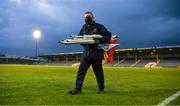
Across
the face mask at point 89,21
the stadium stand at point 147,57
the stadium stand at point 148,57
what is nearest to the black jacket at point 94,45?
the face mask at point 89,21

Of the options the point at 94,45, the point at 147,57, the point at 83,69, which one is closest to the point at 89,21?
the point at 94,45

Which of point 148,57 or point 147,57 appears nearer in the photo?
point 148,57

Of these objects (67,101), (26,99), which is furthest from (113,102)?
(26,99)

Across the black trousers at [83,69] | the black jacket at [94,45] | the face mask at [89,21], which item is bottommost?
the black trousers at [83,69]

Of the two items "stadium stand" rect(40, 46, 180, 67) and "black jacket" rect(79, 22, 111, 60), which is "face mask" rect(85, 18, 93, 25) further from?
"stadium stand" rect(40, 46, 180, 67)

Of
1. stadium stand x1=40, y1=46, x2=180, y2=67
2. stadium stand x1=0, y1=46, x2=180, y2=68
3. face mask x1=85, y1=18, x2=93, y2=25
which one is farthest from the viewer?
stadium stand x1=40, y1=46, x2=180, y2=67

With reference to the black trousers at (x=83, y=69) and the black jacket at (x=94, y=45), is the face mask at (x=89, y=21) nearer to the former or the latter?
the black jacket at (x=94, y=45)

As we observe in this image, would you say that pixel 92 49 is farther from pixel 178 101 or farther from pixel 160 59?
pixel 160 59

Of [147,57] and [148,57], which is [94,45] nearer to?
[148,57]

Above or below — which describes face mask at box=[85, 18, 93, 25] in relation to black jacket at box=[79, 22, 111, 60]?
above

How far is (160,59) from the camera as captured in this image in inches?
3482

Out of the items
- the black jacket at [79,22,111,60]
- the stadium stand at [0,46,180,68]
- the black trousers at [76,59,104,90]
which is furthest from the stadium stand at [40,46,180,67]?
the black jacket at [79,22,111,60]

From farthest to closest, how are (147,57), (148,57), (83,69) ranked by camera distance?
1. (147,57)
2. (148,57)
3. (83,69)

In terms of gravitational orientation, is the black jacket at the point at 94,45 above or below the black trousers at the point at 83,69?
above
